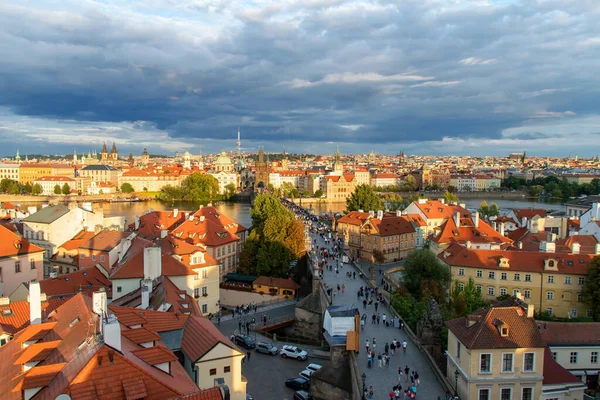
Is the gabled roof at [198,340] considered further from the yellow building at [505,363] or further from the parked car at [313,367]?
the yellow building at [505,363]

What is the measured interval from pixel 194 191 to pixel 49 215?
81.3 meters

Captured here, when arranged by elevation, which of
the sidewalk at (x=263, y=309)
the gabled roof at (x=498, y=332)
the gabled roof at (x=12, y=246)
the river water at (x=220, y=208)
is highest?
the gabled roof at (x=12, y=246)

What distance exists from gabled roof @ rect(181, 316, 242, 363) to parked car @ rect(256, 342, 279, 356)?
6.76 m

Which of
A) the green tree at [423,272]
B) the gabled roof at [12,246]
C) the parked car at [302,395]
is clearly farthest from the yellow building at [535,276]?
the gabled roof at [12,246]

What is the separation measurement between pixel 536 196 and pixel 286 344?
12872 cm

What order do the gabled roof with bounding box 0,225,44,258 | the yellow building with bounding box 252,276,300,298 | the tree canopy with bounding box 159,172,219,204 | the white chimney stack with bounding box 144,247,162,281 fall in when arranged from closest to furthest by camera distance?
the white chimney stack with bounding box 144,247,162,281
the gabled roof with bounding box 0,225,44,258
the yellow building with bounding box 252,276,300,298
the tree canopy with bounding box 159,172,219,204

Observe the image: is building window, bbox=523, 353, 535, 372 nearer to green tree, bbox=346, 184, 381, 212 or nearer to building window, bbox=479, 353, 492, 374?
building window, bbox=479, 353, 492, 374

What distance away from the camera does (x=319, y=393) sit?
17.9 metres

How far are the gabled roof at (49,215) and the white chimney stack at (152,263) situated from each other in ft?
53.8

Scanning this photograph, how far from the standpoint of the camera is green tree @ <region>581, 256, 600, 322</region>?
2622 centimetres

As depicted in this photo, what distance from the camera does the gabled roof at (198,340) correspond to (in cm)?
1398

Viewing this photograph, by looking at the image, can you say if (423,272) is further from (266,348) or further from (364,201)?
(364,201)

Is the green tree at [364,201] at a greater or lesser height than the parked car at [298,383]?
greater

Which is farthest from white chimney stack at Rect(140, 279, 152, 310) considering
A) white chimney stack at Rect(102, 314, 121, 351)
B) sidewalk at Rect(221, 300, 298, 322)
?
white chimney stack at Rect(102, 314, 121, 351)
